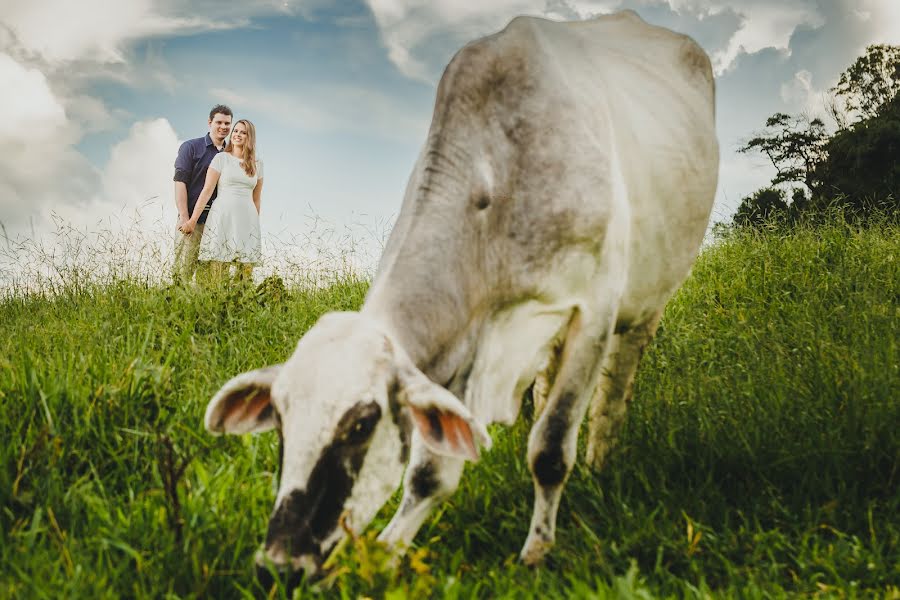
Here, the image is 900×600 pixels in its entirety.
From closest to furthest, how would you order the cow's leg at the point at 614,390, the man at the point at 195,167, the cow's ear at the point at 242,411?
the cow's ear at the point at 242,411, the cow's leg at the point at 614,390, the man at the point at 195,167

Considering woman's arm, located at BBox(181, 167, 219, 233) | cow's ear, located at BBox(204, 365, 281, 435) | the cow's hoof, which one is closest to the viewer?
cow's ear, located at BBox(204, 365, 281, 435)

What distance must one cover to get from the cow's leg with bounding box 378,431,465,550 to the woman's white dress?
532 cm

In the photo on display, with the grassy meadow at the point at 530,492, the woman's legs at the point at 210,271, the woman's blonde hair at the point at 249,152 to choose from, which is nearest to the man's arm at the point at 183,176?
the woman's blonde hair at the point at 249,152

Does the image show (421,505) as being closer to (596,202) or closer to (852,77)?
(596,202)

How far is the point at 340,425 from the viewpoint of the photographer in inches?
81.1

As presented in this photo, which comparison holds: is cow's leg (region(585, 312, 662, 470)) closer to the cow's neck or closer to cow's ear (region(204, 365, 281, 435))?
the cow's neck

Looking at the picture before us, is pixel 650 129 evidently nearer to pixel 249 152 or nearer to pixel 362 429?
pixel 362 429

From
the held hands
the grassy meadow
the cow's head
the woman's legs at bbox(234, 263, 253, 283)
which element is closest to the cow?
the cow's head

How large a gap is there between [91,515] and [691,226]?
9.75ft

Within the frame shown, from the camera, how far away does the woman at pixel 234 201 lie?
7688 mm

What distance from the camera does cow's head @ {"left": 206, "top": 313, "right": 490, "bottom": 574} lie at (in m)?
2.03

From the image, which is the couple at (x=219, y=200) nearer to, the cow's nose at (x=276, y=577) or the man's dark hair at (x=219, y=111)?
the man's dark hair at (x=219, y=111)

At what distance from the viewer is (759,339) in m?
4.57

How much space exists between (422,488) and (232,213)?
567 cm
